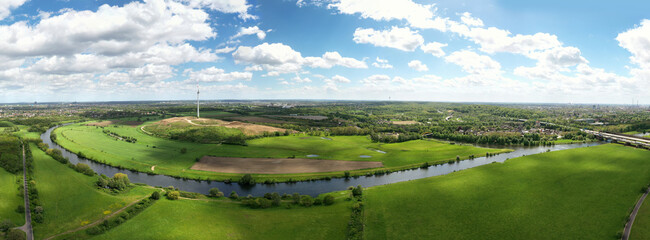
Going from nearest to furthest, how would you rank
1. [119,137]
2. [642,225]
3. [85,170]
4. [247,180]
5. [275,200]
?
[642,225] < [275,200] < [247,180] < [85,170] < [119,137]

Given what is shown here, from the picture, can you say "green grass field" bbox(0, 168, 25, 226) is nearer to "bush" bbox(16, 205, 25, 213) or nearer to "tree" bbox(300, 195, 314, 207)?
"bush" bbox(16, 205, 25, 213)

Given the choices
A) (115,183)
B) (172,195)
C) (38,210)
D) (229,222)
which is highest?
(115,183)

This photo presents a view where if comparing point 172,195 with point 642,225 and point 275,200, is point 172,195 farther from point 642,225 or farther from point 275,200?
point 642,225

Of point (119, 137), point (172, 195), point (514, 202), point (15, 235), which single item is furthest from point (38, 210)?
point (119, 137)

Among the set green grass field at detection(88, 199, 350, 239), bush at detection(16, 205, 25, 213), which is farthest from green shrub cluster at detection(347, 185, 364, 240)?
bush at detection(16, 205, 25, 213)

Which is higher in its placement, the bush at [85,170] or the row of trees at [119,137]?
the row of trees at [119,137]

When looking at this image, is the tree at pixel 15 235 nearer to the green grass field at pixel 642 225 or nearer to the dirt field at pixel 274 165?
the dirt field at pixel 274 165

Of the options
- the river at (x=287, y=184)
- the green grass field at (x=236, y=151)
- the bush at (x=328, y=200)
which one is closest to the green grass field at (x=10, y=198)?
the river at (x=287, y=184)
